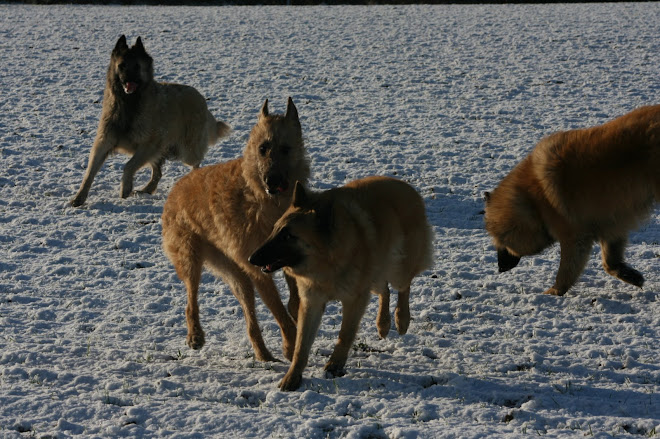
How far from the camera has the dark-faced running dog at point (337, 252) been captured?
4.93 metres

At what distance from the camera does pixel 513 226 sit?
7336 mm

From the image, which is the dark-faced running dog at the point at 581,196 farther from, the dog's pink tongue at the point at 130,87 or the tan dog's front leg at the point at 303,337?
the dog's pink tongue at the point at 130,87

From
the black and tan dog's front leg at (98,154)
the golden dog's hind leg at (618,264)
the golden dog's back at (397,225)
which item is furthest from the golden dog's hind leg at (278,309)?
the black and tan dog's front leg at (98,154)

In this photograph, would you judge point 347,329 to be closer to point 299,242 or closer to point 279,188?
point 299,242

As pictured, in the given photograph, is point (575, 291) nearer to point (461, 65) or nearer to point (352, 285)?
point (352, 285)

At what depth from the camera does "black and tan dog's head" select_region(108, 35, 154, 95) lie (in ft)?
34.3

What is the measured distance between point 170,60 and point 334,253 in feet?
52.0

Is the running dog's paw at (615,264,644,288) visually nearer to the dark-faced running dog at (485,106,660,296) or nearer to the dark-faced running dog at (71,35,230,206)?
the dark-faced running dog at (485,106,660,296)

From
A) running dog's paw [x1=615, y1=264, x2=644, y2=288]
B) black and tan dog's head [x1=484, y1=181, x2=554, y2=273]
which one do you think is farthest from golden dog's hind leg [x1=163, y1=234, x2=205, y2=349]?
running dog's paw [x1=615, y1=264, x2=644, y2=288]

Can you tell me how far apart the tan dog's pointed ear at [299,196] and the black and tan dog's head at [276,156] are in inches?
25.4

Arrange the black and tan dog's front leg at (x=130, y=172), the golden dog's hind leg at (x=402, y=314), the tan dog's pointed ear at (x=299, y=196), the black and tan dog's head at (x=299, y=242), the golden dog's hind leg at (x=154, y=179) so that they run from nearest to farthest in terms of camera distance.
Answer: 1. the black and tan dog's head at (x=299, y=242)
2. the tan dog's pointed ear at (x=299, y=196)
3. the golden dog's hind leg at (x=402, y=314)
4. the black and tan dog's front leg at (x=130, y=172)
5. the golden dog's hind leg at (x=154, y=179)

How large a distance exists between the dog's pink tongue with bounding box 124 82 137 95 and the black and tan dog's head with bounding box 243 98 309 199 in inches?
203

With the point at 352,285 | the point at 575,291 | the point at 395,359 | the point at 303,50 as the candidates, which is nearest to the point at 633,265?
the point at 575,291

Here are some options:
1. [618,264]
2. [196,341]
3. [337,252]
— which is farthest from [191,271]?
[618,264]
